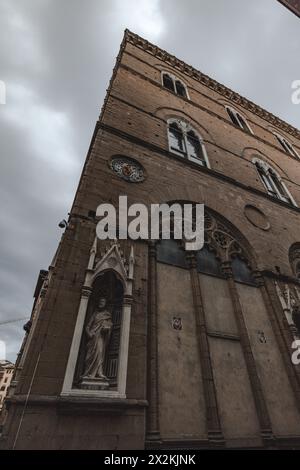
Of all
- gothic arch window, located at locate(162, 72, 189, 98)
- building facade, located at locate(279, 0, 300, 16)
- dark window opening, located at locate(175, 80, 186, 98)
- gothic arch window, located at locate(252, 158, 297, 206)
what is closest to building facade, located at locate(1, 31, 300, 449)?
gothic arch window, located at locate(252, 158, 297, 206)

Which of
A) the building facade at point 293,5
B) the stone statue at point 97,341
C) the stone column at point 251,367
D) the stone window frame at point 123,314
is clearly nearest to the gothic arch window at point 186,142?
the building facade at point 293,5

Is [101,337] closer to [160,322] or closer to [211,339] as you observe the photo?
[160,322]

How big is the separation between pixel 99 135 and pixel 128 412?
25.6 feet

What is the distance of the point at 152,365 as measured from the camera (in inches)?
193

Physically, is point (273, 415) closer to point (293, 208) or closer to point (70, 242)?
point (70, 242)

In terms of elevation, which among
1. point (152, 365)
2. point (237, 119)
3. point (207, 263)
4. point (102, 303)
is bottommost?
point (152, 365)

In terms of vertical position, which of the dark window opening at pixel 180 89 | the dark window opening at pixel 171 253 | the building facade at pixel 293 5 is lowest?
the dark window opening at pixel 171 253

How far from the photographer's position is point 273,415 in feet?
18.0

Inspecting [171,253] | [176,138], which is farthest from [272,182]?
[171,253]

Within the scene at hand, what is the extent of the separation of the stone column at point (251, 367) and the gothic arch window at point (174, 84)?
43.7ft

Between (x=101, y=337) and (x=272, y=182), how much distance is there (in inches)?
516

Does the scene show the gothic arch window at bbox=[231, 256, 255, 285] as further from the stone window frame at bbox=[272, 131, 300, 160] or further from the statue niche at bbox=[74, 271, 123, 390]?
the stone window frame at bbox=[272, 131, 300, 160]

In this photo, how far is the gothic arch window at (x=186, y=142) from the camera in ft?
37.1

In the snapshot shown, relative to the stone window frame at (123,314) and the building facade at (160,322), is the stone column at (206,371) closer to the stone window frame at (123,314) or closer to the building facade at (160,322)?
the building facade at (160,322)
